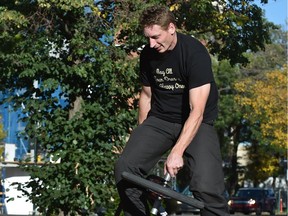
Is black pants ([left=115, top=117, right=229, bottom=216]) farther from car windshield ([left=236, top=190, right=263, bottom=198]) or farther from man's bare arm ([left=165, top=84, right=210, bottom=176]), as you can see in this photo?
car windshield ([left=236, top=190, right=263, bottom=198])

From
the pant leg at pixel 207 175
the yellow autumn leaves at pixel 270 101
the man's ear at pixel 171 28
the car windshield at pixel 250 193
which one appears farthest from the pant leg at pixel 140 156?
the yellow autumn leaves at pixel 270 101

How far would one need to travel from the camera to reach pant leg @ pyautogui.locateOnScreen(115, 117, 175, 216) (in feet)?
20.0

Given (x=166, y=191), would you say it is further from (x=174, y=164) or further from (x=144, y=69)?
(x=144, y=69)

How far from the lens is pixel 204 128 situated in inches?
245

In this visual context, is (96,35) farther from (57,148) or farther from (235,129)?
(235,129)

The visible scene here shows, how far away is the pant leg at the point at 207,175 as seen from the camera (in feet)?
19.5

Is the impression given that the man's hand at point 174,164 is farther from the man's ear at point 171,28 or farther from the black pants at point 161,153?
the man's ear at point 171,28

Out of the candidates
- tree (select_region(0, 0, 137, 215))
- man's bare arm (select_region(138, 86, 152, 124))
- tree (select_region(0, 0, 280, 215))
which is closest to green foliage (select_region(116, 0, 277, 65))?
tree (select_region(0, 0, 280, 215))

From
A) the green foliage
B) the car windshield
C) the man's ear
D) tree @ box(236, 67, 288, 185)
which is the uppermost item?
the green foliage

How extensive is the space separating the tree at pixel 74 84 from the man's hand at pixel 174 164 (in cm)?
985

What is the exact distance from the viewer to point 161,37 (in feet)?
19.5

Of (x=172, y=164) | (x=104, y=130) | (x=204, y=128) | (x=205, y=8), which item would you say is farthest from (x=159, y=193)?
(x=205, y=8)

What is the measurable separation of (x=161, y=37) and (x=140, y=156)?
84 cm

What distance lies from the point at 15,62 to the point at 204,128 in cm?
1022
